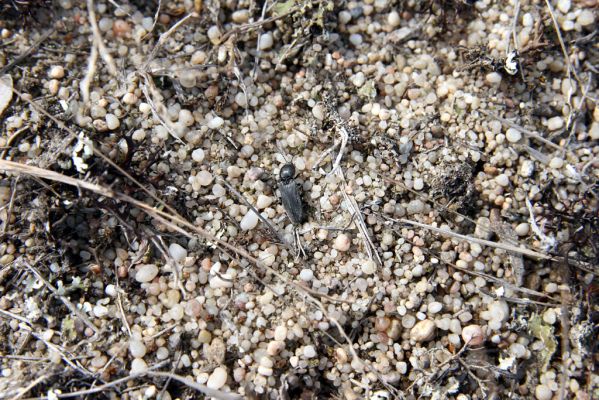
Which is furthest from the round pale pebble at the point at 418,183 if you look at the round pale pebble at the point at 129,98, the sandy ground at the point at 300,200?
the round pale pebble at the point at 129,98

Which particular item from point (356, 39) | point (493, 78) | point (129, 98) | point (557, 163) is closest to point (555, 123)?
point (557, 163)

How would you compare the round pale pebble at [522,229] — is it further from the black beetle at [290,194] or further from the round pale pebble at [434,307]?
the black beetle at [290,194]

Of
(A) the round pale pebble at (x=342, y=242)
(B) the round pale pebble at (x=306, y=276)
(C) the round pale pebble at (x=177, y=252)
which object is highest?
(A) the round pale pebble at (x=342, y=242)

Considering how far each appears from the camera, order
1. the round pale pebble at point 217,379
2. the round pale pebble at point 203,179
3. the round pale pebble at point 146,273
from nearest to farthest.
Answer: the round pale pebble at point 217,379
the round pale pebble at point 146,273
the round pale pebble at point 203,179

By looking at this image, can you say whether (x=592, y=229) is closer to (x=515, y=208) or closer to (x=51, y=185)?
(x=515, y=208)

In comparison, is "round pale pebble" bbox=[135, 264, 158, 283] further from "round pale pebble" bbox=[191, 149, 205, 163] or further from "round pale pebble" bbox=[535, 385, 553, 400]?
"round pale pebble" bbox=[535, 385, 553, 400]

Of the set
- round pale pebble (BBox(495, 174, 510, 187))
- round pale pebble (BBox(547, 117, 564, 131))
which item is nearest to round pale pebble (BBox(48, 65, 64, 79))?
round pale pebble (BBox(495, 174, 510, 187))

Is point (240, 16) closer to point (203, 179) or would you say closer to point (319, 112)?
point (319, 112)
